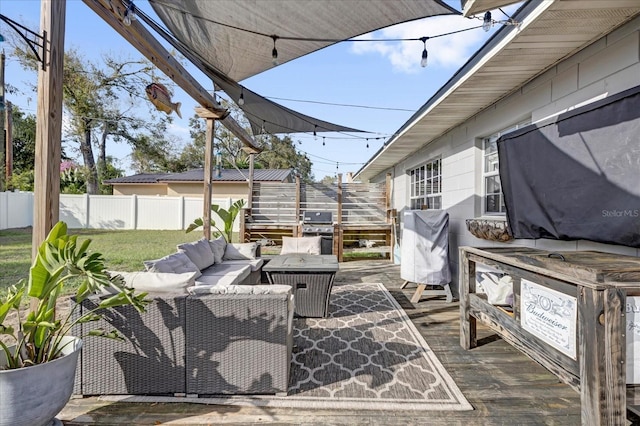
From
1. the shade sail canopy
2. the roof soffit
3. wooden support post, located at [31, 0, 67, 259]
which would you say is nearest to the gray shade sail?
the shade sail canopy

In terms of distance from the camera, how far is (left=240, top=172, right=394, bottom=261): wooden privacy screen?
855 centimetres

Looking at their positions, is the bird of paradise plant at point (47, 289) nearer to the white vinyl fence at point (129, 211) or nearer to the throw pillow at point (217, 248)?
the throw pillow at point (217, 248)

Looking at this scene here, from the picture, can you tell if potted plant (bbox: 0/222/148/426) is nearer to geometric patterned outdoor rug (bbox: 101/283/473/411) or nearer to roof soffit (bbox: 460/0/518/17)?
geometric patterned outdoor rug (bbox: 101/283/473/411)

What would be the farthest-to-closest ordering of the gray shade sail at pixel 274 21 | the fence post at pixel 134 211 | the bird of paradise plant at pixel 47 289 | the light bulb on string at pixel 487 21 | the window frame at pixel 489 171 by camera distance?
the fence post at pixel 134 211 → the window frame at pixel 489 171 → the gray shade sail at pixel 274 21 → the light bulb on string at pixel 487 21 → the bird of paradise plant at pixel 47 289

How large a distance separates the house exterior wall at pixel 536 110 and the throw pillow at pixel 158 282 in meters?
3.09

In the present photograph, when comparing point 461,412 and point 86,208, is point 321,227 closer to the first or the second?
point 461,412

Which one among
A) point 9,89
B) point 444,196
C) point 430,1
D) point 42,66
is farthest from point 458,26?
point 9,89

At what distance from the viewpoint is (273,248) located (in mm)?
9156

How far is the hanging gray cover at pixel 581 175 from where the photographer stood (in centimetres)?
201

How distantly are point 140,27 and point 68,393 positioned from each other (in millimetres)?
3004

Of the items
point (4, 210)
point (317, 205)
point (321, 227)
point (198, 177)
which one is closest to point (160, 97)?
point (321, 227)

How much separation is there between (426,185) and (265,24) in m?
4.64

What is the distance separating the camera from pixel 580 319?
5.61 feet

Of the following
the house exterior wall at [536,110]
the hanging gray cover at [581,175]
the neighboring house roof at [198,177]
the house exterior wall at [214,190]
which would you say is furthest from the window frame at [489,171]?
the house exterior wall at [214,190]
